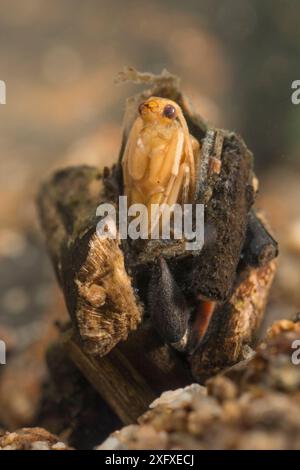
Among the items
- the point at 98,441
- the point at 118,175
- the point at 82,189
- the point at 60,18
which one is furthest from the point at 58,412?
the point at 60,18

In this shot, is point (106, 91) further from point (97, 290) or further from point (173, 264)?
point (97, 290)

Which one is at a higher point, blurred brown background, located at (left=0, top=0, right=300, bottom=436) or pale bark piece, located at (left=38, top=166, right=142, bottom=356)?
blurred brown background, located at (left=0, top=0, right=300, bottom=436)

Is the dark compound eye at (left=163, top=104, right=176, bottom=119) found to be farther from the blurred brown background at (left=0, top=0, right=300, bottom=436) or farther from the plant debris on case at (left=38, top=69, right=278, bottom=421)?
the blurred brown background at (left=0, top=0, right=300, bottom=436)

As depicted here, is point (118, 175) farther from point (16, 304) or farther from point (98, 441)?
point (16, 304)

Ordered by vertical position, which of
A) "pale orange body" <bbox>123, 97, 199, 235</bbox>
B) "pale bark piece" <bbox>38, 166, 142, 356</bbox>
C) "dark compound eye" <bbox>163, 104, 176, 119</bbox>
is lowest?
"pale bark piece" <bbox>38, 166, 142, 356</bbox>

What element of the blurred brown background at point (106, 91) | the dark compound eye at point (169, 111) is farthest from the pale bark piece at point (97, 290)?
the blurred brown background at point (106, 91)

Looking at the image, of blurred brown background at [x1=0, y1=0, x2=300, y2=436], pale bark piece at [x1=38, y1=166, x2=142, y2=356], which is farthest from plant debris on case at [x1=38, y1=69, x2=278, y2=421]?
blurred brown background at [x1=0, y1=0, x2=300, y2=436]

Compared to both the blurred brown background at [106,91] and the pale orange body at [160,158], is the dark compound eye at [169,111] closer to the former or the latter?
the pale orange body at [160,158]
